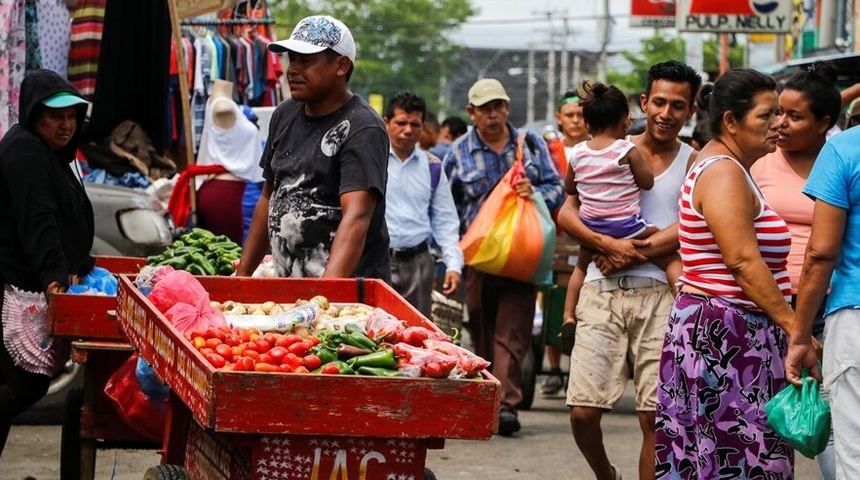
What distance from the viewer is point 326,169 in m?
6.41

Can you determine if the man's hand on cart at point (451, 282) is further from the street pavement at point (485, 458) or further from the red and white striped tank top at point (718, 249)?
the red and white striped tank top at point (718, 249)

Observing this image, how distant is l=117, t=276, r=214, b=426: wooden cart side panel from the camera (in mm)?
4754

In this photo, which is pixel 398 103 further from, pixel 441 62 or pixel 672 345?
pixel 441 62

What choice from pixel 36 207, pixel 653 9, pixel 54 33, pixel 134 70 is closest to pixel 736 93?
pixel 36 207

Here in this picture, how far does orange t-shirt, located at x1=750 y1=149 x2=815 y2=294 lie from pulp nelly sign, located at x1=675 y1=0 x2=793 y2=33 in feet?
38.9

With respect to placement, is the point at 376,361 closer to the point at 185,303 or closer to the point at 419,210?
the point at 185,303

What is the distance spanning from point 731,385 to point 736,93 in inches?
45.0

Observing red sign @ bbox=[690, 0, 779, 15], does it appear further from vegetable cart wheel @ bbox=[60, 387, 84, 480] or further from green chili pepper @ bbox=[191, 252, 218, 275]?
vegetable cart wheel @ bbox=[60, 387, 84, 480]

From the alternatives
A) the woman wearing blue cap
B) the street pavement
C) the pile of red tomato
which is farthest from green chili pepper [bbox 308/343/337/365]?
the street pavement

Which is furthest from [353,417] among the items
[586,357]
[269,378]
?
[586,357]

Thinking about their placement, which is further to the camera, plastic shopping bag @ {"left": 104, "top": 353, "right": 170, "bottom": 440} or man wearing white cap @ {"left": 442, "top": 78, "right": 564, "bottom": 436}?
man wearing white cap @ {"left": 442, "top": 78, "right": 564, "bottom": 436}

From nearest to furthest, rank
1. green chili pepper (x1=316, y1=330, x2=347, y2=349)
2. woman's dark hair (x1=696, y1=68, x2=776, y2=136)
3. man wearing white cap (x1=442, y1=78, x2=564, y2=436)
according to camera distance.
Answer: green chili pepper (x1=316, y1=330, x2=347, y2=349)
woman's dark hair (x1=696, y1=68, x2=776, y2=136)
man wearing white cap (x1=442, y1=78, x2=564, y2=436)

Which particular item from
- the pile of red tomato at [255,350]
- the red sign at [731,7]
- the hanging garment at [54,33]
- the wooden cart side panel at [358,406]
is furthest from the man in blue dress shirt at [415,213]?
the red sign at [731,7]

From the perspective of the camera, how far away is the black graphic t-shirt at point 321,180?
6332mm
